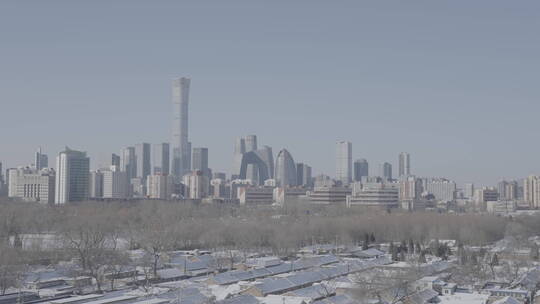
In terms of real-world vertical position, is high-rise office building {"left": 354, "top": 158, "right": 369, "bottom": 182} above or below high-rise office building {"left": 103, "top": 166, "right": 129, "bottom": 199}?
above

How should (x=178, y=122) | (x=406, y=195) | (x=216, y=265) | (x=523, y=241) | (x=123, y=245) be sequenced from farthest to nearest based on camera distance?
1. (x=178, y=122)
2. (x=406, y=195)
3. (x=523, y=241)
4. (x=123, y=245)
5. (x=216, y=265)

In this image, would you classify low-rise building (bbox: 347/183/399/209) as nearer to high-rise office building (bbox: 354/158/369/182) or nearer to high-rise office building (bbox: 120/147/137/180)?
high-rise office building (bbox: 120/147/137/180)

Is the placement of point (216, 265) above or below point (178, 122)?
below

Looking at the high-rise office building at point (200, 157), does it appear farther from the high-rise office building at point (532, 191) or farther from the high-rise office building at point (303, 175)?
the high-rise office building at point (532, 191)

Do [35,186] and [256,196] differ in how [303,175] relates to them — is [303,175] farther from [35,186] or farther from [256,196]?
[35,186]

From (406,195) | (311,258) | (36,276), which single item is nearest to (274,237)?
(311,258)

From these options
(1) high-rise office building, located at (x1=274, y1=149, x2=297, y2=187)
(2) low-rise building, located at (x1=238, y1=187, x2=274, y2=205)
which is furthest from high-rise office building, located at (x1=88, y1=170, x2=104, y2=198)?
(1) high-rise office building, located at (x1=274, y1=149, x2=297, y2=187)

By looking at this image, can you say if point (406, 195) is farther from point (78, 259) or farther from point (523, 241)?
point (78, 259)
